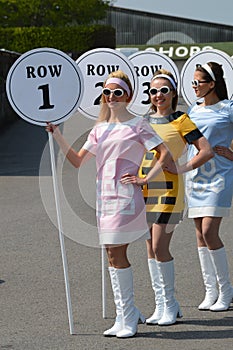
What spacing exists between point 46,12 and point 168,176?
170ft

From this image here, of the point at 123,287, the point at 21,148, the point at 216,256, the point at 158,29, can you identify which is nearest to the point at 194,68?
the point at 216,256

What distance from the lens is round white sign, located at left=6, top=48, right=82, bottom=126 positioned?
6730mm

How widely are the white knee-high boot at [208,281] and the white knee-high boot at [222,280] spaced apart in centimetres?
6

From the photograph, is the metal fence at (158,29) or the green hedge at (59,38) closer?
the green hedge at (59,38)

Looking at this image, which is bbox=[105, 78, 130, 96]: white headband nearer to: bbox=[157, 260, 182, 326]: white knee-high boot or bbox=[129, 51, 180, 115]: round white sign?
bbox=[157, 260, 182, 326]: white knee-high boot

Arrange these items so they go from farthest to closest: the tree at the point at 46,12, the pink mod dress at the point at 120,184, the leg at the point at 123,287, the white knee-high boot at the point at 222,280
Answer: the tree at the point at 46,12 < the white knee-high boot at the point at 222,280 < the leg at the point at 123,287 < the pink mod dress at the point at 120,184

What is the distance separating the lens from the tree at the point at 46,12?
57.1 m

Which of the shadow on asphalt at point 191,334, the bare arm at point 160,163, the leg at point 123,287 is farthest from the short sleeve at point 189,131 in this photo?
the shadow on asphalt at point 191,334

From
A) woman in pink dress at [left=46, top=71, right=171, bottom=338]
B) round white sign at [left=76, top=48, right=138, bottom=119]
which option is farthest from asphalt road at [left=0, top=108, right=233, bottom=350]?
round white sign at [left=76, top=48, right=138, bottom=119]

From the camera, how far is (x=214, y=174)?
7156 mm

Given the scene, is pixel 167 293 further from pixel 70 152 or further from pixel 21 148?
pixel 21 148

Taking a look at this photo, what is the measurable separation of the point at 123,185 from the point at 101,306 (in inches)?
59.1

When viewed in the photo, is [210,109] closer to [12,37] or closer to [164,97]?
[164,97]

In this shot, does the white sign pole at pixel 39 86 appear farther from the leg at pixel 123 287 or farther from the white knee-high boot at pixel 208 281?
the white knee-high boot at pixel 208 281
